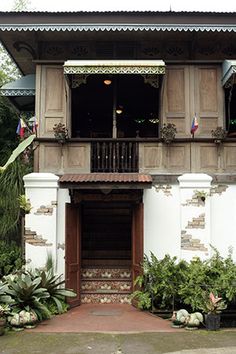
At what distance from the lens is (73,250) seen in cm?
990

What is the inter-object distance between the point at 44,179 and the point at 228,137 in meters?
4.46

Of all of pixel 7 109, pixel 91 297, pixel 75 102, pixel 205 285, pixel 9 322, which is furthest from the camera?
pixel 7 109

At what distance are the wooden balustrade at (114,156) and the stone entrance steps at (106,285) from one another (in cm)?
263

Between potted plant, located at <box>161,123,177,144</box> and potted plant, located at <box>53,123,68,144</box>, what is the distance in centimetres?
223

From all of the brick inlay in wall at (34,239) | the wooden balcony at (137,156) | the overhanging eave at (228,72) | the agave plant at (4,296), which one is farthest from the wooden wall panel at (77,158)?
the overhanging eave at (228,72)

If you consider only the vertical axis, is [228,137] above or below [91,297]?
above

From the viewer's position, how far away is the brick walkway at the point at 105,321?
786 cm

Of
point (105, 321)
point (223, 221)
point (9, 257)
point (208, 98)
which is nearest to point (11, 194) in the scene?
point (9, 257)

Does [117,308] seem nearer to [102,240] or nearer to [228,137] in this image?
[102,240]

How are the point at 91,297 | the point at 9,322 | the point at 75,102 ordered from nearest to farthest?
the point at 9,322, the point at 91,297, the point at 75,102

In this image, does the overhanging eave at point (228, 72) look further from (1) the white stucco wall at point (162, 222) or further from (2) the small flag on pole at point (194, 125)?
(1) the white stucco wall at point (162, 222)

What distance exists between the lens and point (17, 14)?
10141 mm

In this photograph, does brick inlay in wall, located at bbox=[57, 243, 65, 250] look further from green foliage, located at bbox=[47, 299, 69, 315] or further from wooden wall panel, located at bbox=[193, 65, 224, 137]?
wooden wall panel, located at bbox=[193, 65, 224, 137]

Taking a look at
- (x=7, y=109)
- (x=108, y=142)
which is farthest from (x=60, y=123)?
(x=7, y=109)
